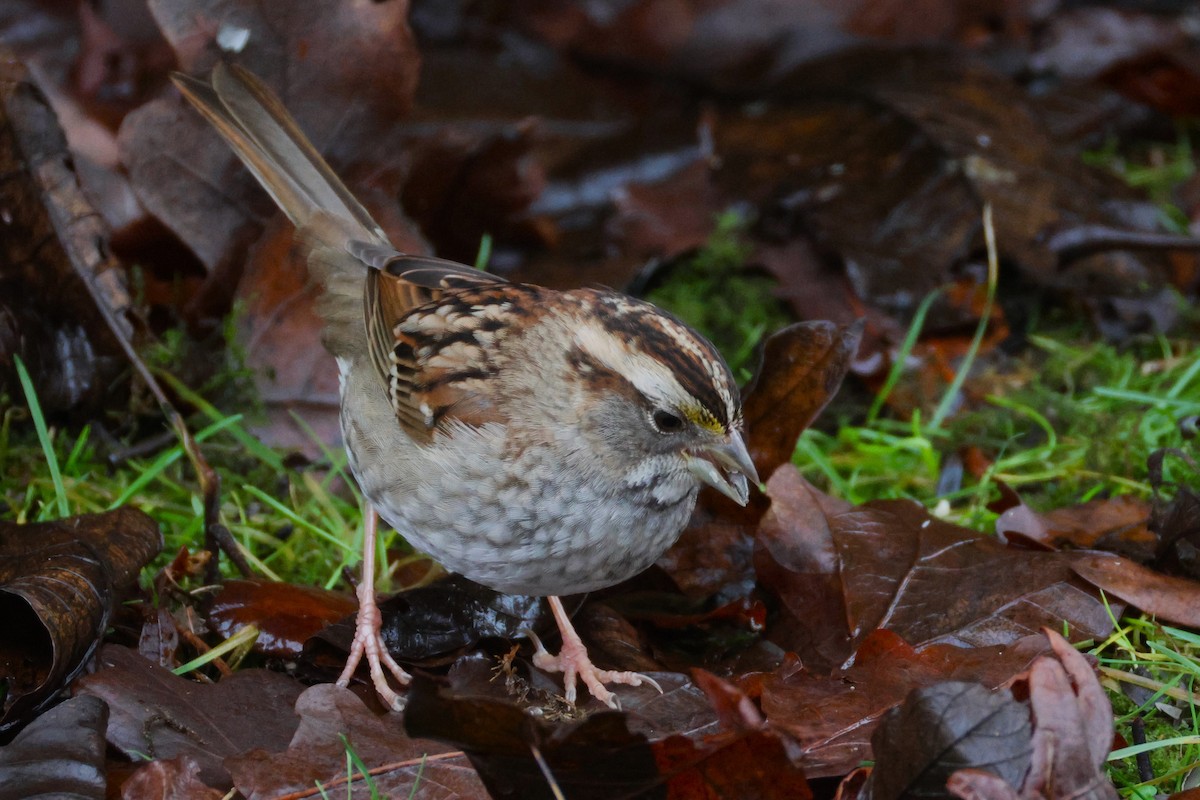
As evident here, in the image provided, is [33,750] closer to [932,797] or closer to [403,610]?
[403,610]

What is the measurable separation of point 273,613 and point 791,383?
1.48 metres

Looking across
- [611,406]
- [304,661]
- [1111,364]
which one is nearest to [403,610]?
[304,661]

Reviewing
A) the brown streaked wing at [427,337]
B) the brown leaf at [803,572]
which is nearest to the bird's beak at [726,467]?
the brown leaf at [803,572]

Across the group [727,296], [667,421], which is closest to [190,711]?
[667,421]

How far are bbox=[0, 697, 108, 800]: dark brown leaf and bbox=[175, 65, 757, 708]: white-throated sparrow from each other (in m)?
0.63

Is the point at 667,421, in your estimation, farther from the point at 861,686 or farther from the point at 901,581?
the point at 901,581

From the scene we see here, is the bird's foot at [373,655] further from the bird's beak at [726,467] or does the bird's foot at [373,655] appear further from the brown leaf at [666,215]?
the brown leaf at [666,215]

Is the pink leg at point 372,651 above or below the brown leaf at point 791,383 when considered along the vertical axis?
below

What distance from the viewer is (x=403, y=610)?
317 centimetres

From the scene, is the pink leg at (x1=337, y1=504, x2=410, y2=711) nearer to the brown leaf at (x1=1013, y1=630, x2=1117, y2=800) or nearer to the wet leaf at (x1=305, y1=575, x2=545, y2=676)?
the wet leaf at (x1=305, y1=575, x2=545, y2=676)

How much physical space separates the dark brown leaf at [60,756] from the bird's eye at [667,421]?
1320 millimetres

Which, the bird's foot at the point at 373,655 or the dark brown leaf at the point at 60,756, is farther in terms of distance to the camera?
Result: the bird's foot at the point at 373,655

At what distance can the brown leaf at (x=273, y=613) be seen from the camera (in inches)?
123

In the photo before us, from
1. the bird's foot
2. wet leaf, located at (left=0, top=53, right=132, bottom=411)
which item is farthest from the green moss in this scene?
wet leaf, located at (left=0, top=53, right=132, bottom=411)
